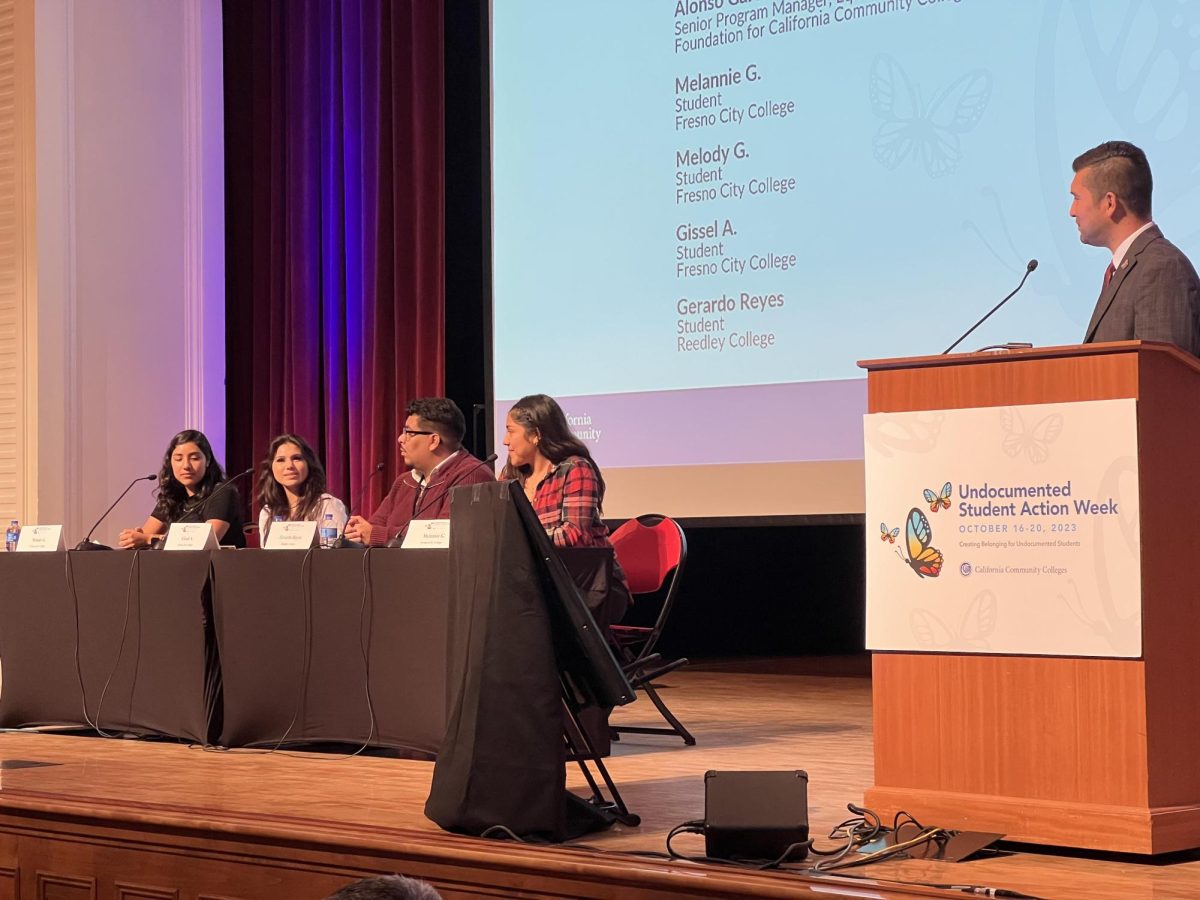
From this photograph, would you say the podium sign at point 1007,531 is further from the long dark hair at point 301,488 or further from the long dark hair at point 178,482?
the long dark hair at point 178,482

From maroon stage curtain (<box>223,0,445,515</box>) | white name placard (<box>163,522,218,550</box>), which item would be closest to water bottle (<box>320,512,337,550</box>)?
white name placard (<box>163,522,218,550</box>)

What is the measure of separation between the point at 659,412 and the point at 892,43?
1.68 meters

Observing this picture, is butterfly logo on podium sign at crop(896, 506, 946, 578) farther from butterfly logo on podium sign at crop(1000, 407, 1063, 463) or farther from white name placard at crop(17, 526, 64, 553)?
white name placard at crop(17, 526, 64, 553)

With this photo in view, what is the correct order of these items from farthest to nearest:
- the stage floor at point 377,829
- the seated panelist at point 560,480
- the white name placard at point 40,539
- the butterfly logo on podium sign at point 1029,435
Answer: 1. the white name placard at point 40,539
2. the seated panelist at point 560,480
3. the butterfly logo on podium sign at point 1029,435
4. the stage floor at point 377,829

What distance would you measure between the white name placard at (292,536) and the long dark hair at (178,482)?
1007mm

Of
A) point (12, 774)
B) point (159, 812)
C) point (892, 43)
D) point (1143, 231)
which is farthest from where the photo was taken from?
point (892, 43)

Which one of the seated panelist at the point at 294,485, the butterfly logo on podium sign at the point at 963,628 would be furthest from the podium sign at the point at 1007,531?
the seated panelist at the point at 294,485

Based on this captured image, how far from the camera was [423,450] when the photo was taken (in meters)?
4.92

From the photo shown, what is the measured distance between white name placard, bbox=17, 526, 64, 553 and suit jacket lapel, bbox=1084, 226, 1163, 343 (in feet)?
11.5

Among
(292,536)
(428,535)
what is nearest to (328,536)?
(292,536)

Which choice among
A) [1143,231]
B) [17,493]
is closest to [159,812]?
[1143,231]

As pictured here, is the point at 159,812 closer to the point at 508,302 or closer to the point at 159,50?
the point at 508,302

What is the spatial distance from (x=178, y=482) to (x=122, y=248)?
2317 mm

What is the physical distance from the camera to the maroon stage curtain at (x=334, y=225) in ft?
23.7
